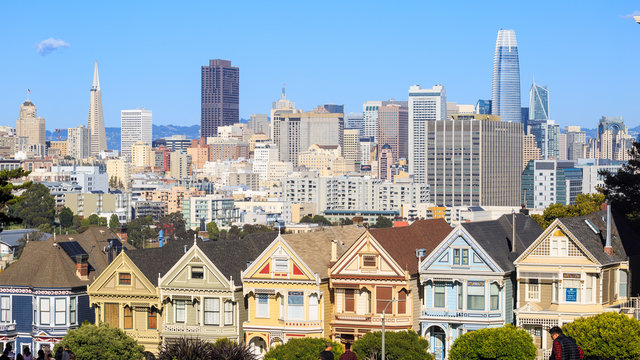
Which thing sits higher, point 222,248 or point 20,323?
point 222,248

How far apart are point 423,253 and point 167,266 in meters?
13.5

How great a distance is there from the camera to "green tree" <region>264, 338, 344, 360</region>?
55.0 m

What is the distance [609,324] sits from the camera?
5112cm

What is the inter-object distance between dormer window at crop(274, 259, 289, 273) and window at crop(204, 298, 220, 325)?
3606mm

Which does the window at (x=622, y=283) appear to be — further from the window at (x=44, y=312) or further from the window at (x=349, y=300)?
the window at (x=44, y=312)

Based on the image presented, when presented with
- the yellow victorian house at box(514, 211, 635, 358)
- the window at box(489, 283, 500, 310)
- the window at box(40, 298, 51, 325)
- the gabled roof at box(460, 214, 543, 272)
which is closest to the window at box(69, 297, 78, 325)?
the window at box(40, 298, 51, 325)

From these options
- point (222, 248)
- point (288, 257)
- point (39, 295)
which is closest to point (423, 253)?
point (288, 257)

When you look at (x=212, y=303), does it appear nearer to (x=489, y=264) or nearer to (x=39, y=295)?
(x=39, y=295)

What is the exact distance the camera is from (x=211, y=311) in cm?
6128

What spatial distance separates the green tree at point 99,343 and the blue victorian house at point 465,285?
46.9ft

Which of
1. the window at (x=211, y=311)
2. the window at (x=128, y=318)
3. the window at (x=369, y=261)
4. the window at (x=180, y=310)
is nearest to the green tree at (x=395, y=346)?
the window at (x=369, y=261)

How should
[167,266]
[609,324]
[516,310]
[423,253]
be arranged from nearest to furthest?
[609,324]
[516,310]
[423,253]
[167,266]

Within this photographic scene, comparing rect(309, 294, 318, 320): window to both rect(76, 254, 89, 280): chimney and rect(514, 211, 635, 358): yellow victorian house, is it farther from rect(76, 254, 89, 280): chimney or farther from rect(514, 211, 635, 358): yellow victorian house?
A: rect(76, 254, 89, 280): chimney

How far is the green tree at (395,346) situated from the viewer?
54.5m
